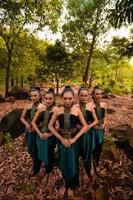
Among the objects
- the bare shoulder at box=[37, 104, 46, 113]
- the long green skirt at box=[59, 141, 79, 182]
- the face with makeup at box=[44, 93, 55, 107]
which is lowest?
the long green skirt at box=[59, 141, 79, 182]

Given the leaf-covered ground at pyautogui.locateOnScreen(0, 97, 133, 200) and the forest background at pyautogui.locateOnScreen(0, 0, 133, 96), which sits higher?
the forest background at pyautogui.locateOnScreen(0, 0, 133, 96)

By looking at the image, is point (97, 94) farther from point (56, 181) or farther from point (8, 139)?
point (8, 139)

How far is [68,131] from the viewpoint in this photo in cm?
450

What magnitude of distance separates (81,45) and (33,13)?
6901 millimetres

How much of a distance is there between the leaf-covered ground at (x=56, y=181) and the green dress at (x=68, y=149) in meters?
0.66

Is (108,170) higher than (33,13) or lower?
lower

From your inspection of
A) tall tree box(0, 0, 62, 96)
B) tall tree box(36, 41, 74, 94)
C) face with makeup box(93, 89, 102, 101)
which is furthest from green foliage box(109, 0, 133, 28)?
tall tree box(36, 41, 74, 94)

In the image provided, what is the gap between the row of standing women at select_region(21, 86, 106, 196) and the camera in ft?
14.8

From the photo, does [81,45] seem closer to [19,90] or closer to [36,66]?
[36,66]

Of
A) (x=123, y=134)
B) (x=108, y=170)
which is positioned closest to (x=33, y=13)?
(x=123, y=134)

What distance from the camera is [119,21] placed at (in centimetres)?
998

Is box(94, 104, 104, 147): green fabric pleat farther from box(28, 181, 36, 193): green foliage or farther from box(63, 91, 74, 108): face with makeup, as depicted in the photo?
box(28, 181, 36, 193): green foliage

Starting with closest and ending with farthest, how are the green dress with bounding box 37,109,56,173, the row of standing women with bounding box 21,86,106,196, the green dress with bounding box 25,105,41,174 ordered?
the row of standing women with bounding box 21,86,106,196 < the green dress with bounding box 37,109,56,173 < the green dress with bounding box 25,105,41,174

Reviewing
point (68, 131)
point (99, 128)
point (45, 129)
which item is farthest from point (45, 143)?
point (99, 128)
